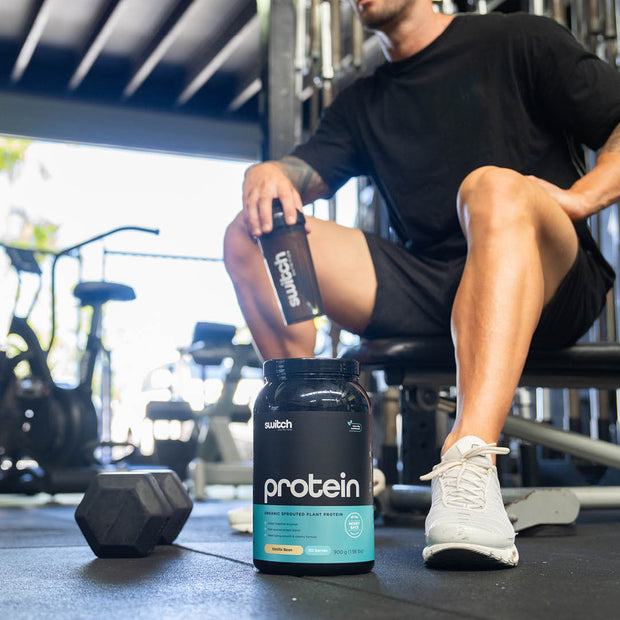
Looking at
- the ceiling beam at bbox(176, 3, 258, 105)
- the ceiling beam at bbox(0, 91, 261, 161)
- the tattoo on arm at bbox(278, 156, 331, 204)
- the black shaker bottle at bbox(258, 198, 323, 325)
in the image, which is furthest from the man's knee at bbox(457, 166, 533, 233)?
the ceiling beam at bbox(0, 91, 261, 161)

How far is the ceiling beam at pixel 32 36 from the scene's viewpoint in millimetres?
5223

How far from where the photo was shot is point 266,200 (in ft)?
4.25

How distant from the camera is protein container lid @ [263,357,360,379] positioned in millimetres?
871

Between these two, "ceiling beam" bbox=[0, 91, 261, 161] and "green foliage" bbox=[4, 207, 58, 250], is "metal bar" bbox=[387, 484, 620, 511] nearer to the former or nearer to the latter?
"ceiling beam" bbox=[0, 91, 261, 161]

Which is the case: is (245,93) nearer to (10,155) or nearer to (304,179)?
(10,155)

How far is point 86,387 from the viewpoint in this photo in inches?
130

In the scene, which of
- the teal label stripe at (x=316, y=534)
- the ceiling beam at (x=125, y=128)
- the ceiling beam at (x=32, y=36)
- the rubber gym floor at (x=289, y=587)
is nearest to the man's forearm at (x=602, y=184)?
the rubber gym floor at (x=289, y=587)

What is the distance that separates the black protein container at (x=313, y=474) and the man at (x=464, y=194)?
20 cm

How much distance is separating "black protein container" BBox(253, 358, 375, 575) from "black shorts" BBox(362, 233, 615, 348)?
1.97 feet

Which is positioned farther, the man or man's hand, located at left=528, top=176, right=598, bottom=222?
man's hand, located at left=528, top=176, right=598, bottom=222

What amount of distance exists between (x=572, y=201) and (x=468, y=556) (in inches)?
23.1

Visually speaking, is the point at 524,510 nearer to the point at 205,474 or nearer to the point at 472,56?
the point at 472,56

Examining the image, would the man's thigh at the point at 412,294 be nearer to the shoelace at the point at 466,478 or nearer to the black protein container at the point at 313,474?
the shoelace at the point at 466,478

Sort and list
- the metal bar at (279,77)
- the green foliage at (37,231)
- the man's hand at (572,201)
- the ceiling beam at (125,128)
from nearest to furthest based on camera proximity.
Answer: the man's hand at (572,201) < the metal bar at (279,77) < the ceiling beam at (125,128) < the green foliage at (37,231)
